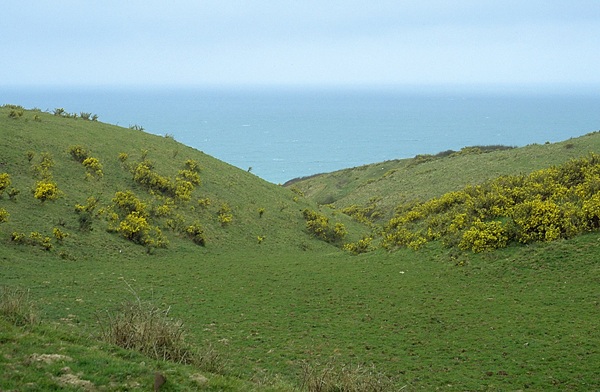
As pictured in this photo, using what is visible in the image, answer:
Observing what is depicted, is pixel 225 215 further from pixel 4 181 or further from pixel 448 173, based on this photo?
pixel 448 173

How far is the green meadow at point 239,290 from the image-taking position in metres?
10.4

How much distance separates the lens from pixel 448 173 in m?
50.3

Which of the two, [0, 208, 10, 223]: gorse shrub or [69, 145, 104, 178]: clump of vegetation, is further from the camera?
[69, 145, 104, 178]: clump of vegetation

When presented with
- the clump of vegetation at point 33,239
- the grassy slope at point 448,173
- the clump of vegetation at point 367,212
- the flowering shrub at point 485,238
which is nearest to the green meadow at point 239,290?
the clump of vegetation at point 33,239

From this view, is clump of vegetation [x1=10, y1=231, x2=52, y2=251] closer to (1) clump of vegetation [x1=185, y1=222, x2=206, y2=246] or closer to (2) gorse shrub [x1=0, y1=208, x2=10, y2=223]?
(2) gorse shrub [x1=0, y1=208, x2=10, y2=223]

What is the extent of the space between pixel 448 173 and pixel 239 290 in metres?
34.9

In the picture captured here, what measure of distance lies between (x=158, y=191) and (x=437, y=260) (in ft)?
61.5

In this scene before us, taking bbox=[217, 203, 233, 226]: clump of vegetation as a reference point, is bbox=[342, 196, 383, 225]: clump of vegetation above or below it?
below

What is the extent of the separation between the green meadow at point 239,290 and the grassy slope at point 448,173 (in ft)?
10.2

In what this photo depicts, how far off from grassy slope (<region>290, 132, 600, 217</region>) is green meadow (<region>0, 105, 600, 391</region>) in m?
3.10

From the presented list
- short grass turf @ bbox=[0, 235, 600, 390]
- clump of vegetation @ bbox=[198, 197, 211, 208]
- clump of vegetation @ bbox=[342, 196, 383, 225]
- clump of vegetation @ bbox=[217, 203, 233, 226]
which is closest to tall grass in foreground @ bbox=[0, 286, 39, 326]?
short grass turf @ bbox=[0, 235, 600, 390]

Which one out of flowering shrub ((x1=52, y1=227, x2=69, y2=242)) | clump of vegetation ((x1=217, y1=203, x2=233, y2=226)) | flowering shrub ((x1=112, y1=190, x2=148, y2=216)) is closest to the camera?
flowering shrub ((x1=52, y1=227, x2=69, y2=242))

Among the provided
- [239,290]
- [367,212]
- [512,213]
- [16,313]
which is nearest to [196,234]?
[239,290]

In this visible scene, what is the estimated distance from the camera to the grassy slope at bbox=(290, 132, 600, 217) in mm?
42594
